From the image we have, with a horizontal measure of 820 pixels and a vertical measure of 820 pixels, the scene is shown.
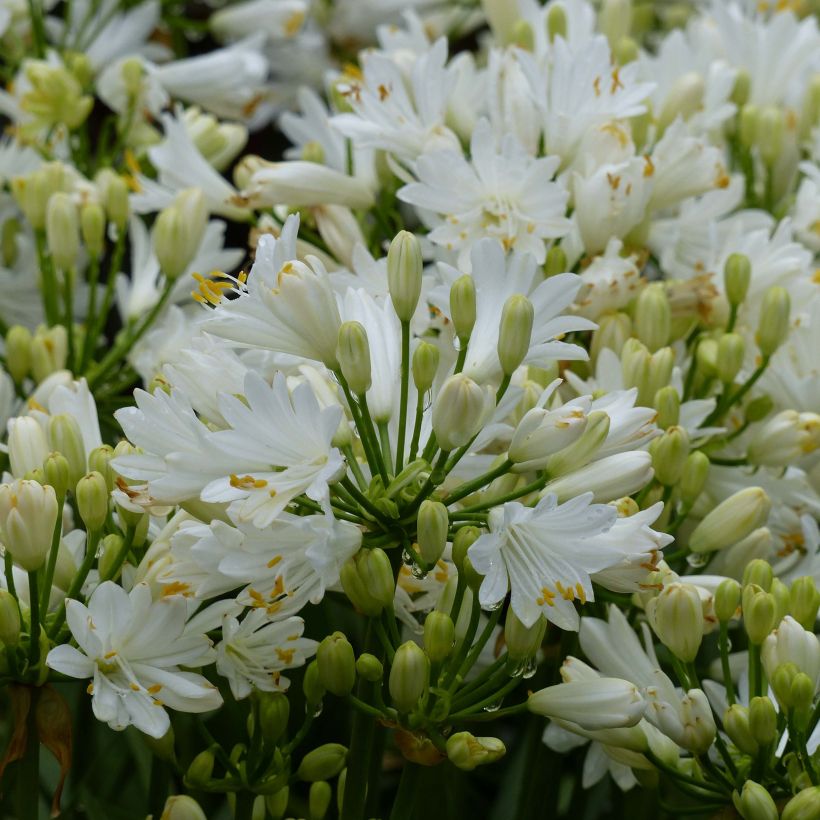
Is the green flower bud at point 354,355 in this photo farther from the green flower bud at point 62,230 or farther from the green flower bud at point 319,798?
the green flower bud at point 62,230

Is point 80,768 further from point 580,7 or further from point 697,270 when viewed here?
point 580,7

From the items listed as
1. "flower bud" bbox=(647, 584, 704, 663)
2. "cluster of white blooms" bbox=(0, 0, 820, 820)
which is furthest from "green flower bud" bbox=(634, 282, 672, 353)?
"flower bud" bbox=(647, 584, 704, 663)

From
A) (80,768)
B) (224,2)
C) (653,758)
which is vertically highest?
(224,2)

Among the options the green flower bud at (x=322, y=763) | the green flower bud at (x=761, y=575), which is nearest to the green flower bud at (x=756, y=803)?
the green flower bud at (x=761, y=575)

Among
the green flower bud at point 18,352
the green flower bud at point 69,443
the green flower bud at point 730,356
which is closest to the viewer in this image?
the green flower bud at point 69,443

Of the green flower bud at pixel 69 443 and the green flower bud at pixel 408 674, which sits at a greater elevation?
the green flower bud at pixel 69 443

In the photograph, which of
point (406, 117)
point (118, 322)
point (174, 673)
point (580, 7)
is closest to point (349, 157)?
point (406, 117)
